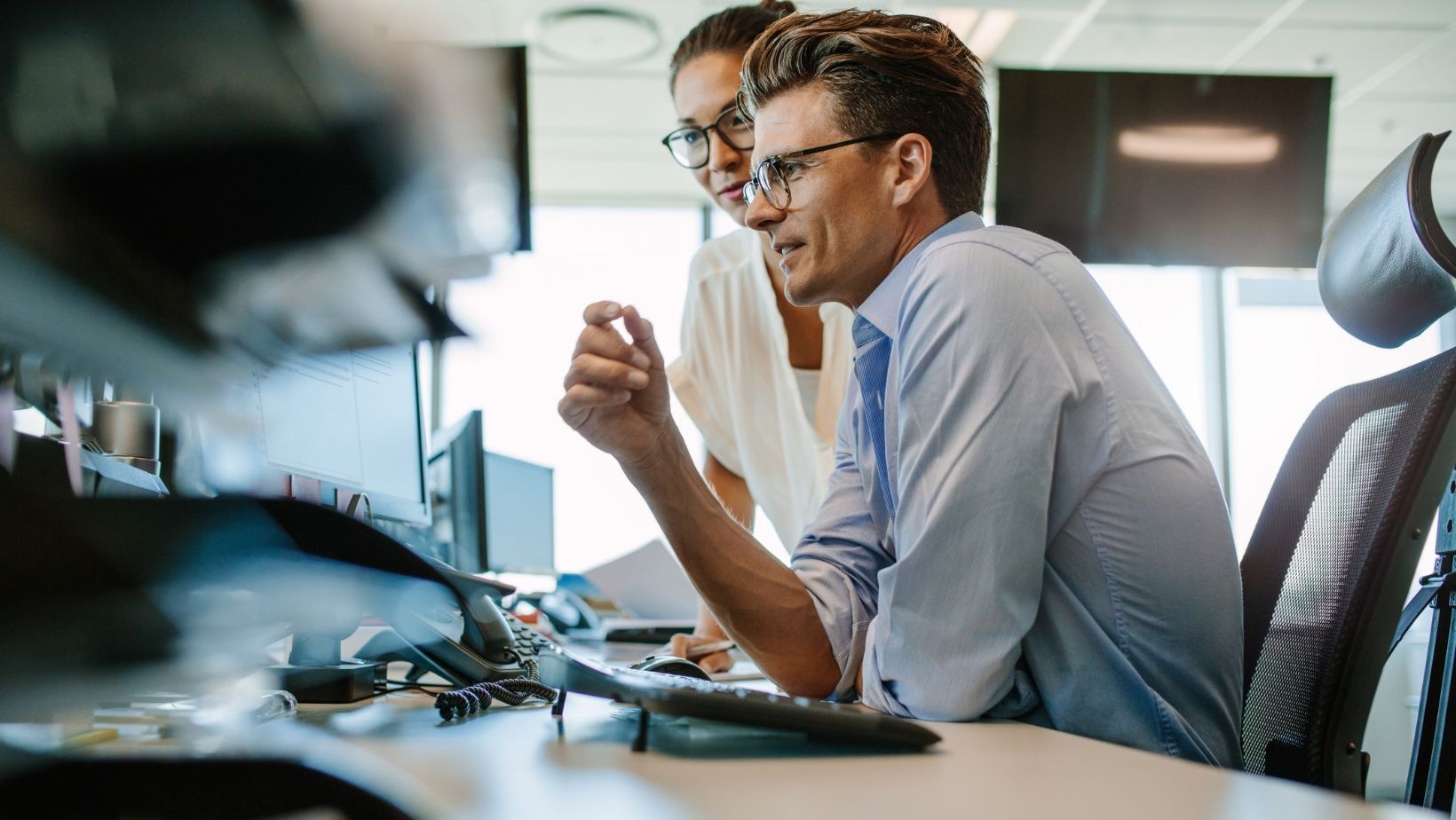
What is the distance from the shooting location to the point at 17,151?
0.73 ft

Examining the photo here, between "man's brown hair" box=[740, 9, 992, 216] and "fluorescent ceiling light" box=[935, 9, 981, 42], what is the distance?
2625mm

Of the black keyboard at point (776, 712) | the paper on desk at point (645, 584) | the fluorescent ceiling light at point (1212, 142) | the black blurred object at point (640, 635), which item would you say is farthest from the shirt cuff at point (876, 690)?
the fluorescent ceiling light at point (1212, 142)

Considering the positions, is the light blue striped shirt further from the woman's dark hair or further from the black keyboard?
the woman's dark hair

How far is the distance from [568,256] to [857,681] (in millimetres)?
4704

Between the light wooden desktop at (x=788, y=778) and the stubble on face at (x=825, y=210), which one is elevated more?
the stubble on face at (x=825, y=210)

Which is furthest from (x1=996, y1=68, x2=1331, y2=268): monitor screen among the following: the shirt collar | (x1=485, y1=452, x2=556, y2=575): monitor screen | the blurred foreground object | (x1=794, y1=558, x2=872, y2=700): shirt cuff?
the blurred foreground object

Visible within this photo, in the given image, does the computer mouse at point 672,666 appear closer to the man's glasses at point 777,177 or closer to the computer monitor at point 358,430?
the computer monitor at point 358,430

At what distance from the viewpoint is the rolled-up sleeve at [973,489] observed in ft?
2.31

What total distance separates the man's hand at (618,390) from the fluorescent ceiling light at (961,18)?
293 centimetres

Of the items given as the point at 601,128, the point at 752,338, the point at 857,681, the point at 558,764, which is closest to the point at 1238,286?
the point at 601,128

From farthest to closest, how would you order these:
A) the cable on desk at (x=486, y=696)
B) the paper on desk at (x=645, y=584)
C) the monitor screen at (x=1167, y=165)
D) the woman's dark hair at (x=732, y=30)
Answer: the monitor screen at (x=1167, y=165)
the paper on desk at (x=645, y=584)
the woman's dark hair at (x=732, y=30)
the cable on desk at (x=486, y=696)

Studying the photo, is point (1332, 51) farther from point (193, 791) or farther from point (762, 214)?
point (193, 791)

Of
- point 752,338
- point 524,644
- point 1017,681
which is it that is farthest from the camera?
point 752,338

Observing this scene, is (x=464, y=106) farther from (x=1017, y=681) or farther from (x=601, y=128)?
(x=601, y=128)
